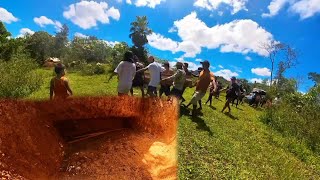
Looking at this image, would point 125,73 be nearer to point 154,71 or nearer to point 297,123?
point 154,71

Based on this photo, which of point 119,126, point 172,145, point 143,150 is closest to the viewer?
point 143,150

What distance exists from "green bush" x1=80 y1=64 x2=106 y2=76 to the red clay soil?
19985 millimetres

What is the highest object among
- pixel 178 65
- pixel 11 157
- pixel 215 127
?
pixel 178 65

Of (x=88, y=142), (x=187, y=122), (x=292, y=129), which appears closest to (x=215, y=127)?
(x=187, y=122)

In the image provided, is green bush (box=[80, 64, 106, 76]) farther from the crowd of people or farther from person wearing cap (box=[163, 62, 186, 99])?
person wearing cap (box=[163, 62, 186, 99])

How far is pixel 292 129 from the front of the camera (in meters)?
20.2

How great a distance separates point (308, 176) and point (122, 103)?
7.19m

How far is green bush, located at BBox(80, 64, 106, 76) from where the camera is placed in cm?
3357

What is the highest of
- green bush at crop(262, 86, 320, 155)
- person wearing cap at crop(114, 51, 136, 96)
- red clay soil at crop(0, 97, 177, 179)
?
person wearing cap at crop(114, 51, 136, 96)

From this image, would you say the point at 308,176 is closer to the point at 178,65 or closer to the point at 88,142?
the point at 178,65

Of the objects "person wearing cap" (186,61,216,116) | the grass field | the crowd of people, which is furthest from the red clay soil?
"person wearing cap" (186,61,216,116)

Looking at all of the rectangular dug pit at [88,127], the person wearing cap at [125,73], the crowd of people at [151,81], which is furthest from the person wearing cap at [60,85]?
the person wearing cap at [125,73]

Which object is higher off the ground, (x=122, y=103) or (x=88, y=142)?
(x=122, y=103)

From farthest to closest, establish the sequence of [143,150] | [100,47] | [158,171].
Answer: [100,47] < [143,150] < [158,171]
